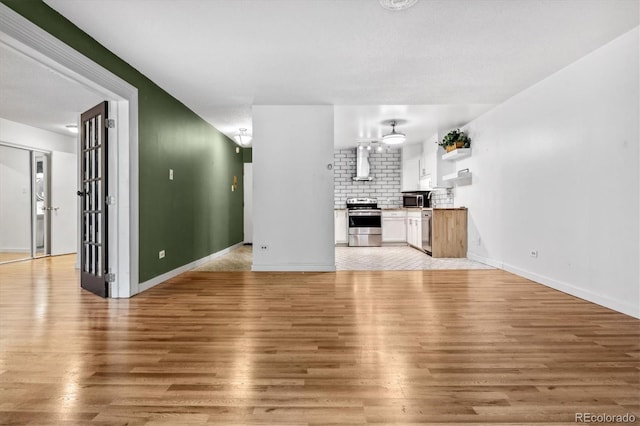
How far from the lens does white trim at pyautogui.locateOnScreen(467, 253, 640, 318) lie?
110 inches

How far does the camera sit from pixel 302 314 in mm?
2805

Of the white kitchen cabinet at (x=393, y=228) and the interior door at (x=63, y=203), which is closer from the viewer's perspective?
the interior door at (x=63, y=203)

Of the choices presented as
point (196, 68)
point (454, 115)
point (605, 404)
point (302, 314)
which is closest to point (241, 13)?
point (196, 68)

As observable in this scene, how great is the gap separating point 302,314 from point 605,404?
1.94 m

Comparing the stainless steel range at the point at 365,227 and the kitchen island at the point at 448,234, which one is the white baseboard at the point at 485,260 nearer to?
the kitchen island at the point at 448,234

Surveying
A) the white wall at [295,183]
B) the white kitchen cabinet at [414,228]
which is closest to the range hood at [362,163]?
the white kitchen cabinet at [414,228]

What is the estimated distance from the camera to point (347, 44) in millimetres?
3008

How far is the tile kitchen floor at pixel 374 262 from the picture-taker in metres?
5.05

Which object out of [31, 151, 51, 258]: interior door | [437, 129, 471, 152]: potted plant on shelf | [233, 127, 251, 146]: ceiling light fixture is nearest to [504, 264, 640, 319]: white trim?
[437, 129, 471, 152]: potted plant on shelf

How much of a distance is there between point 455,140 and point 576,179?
275cm

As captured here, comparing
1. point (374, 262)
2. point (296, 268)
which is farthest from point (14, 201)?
point (374, 262)

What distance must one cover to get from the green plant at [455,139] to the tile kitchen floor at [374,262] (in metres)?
2.03

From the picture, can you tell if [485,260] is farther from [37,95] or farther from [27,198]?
[27,198]

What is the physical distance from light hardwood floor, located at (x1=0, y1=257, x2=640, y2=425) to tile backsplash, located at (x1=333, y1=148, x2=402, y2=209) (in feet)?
17.4
